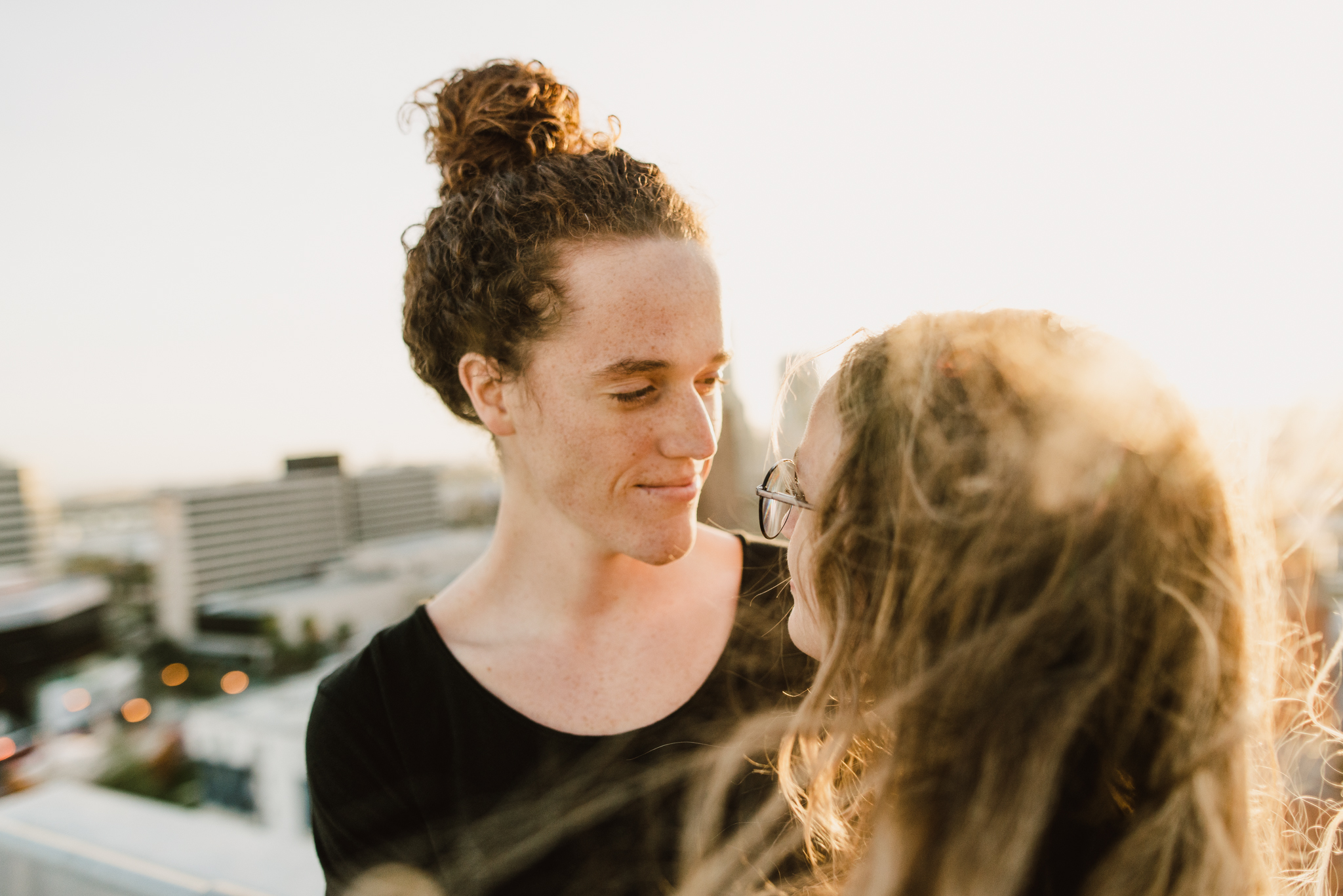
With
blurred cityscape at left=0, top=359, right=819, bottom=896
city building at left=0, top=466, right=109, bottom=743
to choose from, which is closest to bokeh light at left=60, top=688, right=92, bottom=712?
blurred cityscape at left=0, top=359, right=819, bottom=896

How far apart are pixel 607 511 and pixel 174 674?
3481 centimetres

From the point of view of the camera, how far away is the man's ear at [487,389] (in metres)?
1.18

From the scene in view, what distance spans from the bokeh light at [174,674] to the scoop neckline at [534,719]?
33.6 meters

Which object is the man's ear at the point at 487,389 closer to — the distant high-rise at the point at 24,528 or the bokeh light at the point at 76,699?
the bokeh light at the point at 76,699

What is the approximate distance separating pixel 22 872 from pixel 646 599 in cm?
226

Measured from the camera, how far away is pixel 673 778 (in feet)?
3.62

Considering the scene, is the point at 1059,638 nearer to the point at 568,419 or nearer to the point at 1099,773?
the point at 1099,773

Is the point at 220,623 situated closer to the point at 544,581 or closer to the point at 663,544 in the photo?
the point at 544,581

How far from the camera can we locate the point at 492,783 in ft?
3.56

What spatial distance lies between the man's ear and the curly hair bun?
0.30 m

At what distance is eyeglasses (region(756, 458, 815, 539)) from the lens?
2.77 ft

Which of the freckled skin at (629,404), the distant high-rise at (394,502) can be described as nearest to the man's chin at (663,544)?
the freckled skin at (629,404)

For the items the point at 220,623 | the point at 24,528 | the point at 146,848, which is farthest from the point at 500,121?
the point at 220,623

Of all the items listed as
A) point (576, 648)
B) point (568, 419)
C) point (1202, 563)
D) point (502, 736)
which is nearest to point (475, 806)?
point (502, 736)
